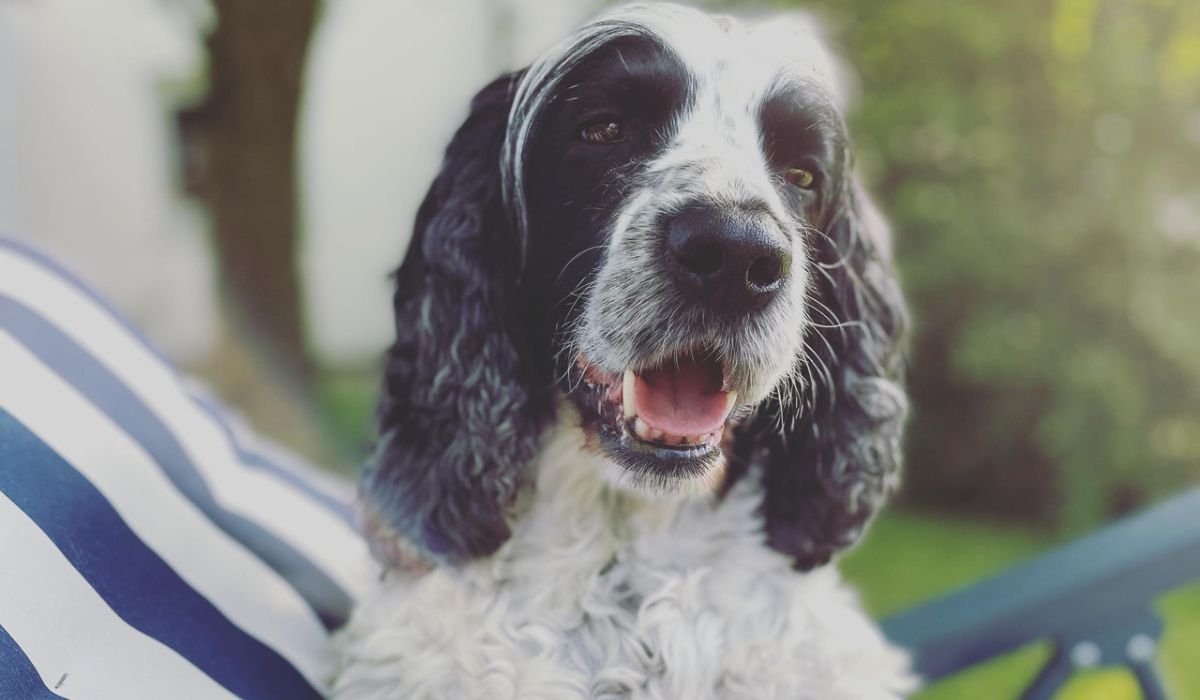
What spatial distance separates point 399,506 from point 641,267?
610 mm

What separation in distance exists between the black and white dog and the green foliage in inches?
159

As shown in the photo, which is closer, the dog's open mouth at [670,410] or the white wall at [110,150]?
the dog's open mouth at [670,410]

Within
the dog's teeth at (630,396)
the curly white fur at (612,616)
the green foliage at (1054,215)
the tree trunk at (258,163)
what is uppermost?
the dog's teeth at (630,396)

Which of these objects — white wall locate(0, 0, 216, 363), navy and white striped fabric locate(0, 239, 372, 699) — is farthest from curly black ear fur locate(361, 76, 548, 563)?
white wall locate(0, 0, 216, 363)

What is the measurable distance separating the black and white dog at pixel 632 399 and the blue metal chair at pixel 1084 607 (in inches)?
29.3

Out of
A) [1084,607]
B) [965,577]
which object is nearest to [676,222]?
[1084,607]

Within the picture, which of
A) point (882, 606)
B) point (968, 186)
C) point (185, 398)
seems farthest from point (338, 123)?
point (185, 398)

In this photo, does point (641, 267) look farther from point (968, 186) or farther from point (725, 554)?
point (968, 186)

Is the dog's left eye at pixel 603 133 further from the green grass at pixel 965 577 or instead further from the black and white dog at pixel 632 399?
the green grass at pixel 965 577

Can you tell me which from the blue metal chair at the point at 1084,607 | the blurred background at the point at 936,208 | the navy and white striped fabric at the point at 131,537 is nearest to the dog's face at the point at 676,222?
the navy and white striped fabric at the point at 131,537

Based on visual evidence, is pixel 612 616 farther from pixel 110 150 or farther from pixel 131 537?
pixel 110 150

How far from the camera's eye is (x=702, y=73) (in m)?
1.76

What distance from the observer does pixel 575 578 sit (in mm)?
1802

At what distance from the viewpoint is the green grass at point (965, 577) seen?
4.17 m
